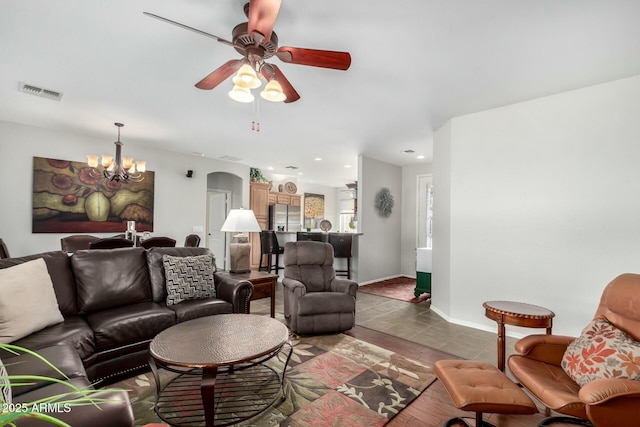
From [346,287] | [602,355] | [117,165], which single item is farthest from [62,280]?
[602,355]

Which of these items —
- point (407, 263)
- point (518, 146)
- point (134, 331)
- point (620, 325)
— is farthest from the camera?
point (407, 263)

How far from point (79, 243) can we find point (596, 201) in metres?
6.22

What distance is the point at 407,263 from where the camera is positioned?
6.96 metres

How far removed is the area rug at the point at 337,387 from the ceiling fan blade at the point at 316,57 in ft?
7.35

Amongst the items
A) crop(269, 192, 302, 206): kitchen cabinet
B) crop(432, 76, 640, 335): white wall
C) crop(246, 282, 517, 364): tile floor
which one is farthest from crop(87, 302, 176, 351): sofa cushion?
crop(269, 192, 302, 206): kitchen cabinet

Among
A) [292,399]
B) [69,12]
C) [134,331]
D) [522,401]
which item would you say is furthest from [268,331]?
[69,12]

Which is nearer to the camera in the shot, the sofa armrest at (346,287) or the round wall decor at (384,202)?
the sofa armrest at (346,287)

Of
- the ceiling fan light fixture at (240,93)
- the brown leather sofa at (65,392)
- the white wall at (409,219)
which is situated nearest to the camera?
the brown leather sofa at (65,392)

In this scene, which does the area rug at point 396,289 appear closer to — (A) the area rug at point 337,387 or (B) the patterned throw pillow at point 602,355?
(A) the area rug at point 337,387

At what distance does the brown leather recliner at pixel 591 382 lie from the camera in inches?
55.0

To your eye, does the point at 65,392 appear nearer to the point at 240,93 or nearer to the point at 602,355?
the point at 240,93

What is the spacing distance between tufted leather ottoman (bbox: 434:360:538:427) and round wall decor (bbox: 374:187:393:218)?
4.59 meters

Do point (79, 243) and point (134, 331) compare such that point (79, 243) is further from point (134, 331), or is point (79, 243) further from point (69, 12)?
point (69, 12)

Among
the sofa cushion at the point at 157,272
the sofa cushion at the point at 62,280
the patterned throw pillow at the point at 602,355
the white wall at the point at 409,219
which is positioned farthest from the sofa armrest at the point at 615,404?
the white wall at the point at 409,219
